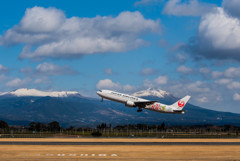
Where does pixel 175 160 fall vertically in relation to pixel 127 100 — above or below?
below

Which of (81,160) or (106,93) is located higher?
(106,93)

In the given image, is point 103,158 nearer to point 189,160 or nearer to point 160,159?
point 160,159

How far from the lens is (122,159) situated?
59.1 metres

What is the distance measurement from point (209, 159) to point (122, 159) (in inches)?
558

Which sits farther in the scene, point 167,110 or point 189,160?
point 167,110

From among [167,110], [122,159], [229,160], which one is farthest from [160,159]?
[167,110]

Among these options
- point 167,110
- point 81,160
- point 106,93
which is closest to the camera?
point 81,160

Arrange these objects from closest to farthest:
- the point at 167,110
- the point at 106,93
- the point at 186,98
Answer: the point at 106,93 < the point at 167,110 < the point at 186,98

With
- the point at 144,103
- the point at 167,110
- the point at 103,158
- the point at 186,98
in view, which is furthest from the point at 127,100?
the point at 103,158

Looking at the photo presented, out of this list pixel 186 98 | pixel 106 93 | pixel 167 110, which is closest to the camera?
pixel 106 93

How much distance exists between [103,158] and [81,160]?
4.39m

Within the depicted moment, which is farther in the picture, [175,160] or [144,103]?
[144,103]

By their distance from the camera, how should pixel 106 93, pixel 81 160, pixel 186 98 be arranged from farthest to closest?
1. pixel 186 98
2. pixel 106 93
3. pixel 81 160

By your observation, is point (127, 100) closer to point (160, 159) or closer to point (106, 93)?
point (106, 93)
